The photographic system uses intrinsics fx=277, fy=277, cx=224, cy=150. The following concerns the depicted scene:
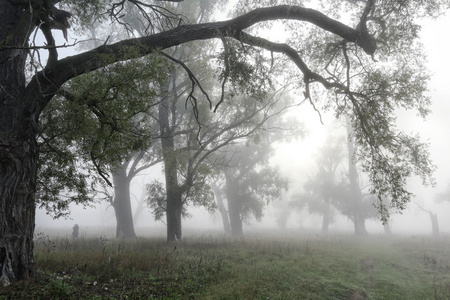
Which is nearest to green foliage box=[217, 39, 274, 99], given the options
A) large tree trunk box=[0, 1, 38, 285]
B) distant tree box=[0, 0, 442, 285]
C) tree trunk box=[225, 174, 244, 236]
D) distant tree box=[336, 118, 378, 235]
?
distant tree box=[0, 0, 442, 285]

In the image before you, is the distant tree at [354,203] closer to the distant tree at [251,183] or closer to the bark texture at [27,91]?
the distant tree at [251,183]

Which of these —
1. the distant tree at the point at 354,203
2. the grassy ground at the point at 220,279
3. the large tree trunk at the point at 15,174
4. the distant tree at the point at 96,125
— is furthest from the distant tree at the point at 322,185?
the large tree trunk at the point at 15,174

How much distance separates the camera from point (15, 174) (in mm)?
6531

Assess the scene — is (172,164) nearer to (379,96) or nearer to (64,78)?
(64,78)

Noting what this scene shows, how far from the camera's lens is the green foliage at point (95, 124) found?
619 cm

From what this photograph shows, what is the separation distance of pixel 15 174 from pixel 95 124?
211 centimetres

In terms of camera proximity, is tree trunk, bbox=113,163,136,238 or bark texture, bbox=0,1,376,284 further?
tree trunk, bbox=113,163,136,238

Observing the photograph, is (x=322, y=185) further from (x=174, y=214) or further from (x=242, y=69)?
(x=242, y=69)

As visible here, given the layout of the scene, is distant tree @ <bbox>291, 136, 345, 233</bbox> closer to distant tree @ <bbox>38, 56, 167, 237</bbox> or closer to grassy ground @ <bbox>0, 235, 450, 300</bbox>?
grassy ground @ <bbox>0, 235, 450, 300</bbox>

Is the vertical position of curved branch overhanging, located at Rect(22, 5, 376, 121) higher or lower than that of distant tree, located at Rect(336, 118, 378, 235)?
higher

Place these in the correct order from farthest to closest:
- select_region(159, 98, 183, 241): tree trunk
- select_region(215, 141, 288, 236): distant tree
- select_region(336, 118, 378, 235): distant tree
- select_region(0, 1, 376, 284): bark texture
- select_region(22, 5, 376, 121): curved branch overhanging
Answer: select_region(336, 118, 378, 235): distant tree
select_region(215, 141, 288, 236): distant tree
select_region(159, 98, 183, 241): tree trunk
select_region(22, 5, 376, 121): curved branch overhanging
select_region(0, 1, 376, 284): bark texture

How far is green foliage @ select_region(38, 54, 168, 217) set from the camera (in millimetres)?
6194

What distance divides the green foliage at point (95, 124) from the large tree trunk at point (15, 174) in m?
0.60

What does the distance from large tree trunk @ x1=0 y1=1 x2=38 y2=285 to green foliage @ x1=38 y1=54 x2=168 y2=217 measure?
0.60 meters
